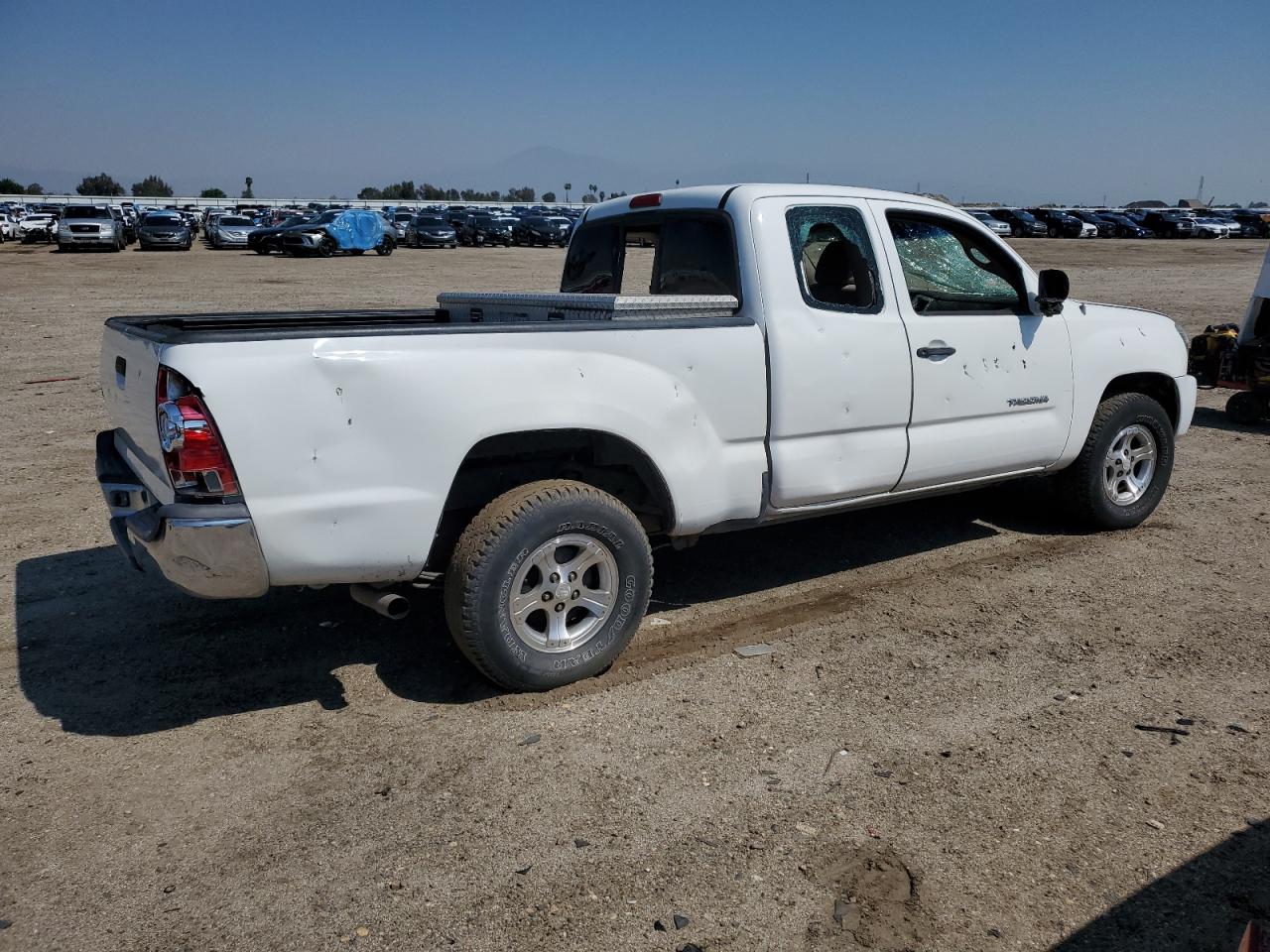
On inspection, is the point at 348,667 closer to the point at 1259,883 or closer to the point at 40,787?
the point at 40,787

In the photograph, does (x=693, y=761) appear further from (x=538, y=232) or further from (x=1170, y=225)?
(x=1170, y=225)

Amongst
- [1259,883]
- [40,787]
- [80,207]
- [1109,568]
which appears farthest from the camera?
[80,207]

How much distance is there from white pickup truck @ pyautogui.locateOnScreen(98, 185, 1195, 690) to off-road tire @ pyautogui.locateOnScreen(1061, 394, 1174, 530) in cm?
2

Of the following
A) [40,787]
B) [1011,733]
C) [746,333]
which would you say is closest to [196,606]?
[40,787]

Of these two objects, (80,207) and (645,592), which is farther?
(80,207)

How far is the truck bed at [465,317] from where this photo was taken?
3607 millimetres

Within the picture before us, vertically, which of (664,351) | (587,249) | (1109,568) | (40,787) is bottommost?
(40,787)

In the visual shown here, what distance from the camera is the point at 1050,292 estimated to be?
553 centimetres

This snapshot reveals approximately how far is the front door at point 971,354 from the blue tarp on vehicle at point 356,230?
33.4 m

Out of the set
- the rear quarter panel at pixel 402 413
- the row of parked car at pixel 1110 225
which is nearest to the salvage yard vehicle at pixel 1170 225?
the row of parked car at pixel 1110 225

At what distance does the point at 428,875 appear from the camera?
3.02 meters

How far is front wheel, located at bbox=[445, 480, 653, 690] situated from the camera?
3881 millimetres

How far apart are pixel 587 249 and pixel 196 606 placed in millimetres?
2854

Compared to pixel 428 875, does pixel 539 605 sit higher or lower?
higher
